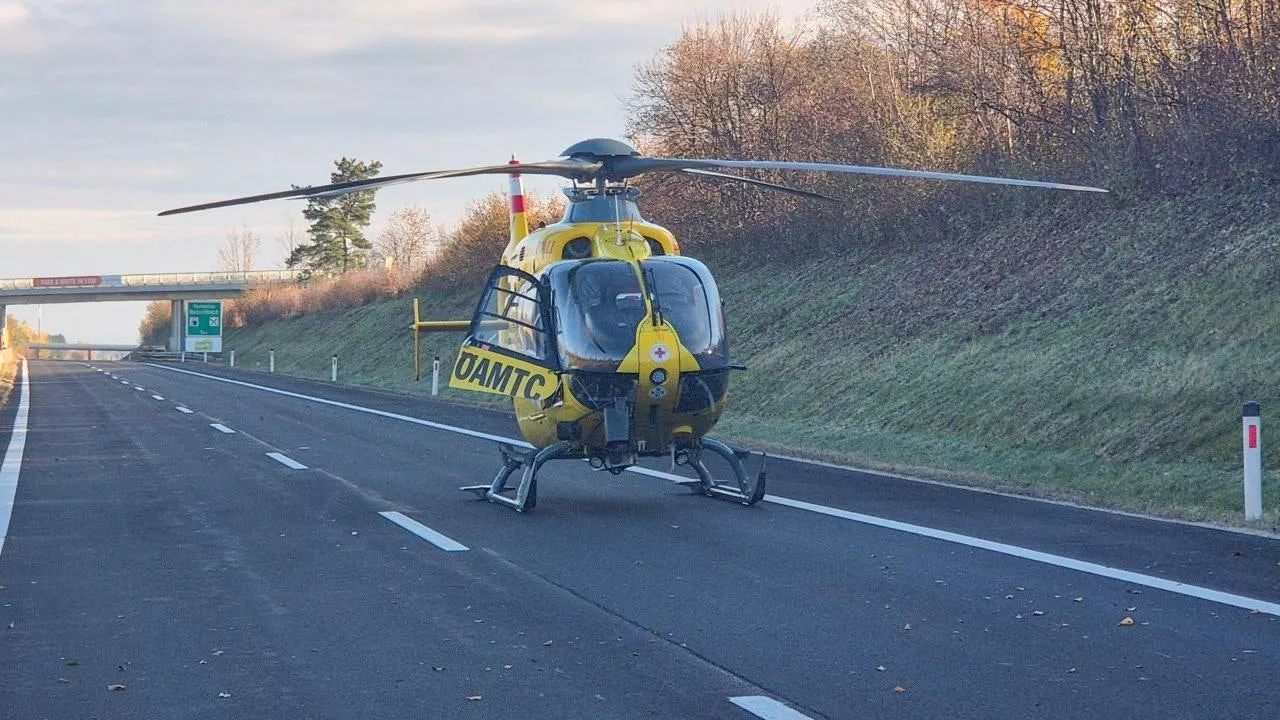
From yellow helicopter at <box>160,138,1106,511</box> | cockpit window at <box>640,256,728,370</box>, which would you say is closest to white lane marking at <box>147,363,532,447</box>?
yellow helicopter at <box>160,138,1106,511</box>

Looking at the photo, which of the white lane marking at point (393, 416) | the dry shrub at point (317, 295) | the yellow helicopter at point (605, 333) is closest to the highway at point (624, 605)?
the yellow helicopter at point (605, 333)

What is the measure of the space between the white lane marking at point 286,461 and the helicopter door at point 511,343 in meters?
4.56

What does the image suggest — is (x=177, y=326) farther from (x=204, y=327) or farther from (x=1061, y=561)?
(x=1061, y=561)

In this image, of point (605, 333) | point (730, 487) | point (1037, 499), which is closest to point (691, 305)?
point (605, 333)

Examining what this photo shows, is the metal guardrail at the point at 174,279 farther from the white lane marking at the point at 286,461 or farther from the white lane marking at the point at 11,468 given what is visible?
the white lane marking at the point at 286,461

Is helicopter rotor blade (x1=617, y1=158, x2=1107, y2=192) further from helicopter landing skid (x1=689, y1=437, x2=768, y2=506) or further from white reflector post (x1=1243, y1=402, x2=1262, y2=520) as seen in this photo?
helicopter landing skid (x1=689, y1=437, x2=768, y2=506)

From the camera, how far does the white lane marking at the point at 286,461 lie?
55.3 ft

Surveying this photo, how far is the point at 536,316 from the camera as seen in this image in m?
12.1

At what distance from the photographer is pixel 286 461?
691 inches

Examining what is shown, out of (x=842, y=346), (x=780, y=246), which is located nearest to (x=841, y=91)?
(x=780, y=246)

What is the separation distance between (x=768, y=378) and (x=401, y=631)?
1836 centimetres

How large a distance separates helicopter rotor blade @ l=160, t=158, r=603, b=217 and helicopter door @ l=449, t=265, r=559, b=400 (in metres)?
1.00

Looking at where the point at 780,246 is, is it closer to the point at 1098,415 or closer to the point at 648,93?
the point at 648,93

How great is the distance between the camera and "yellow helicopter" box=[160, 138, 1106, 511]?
37.2 feet
